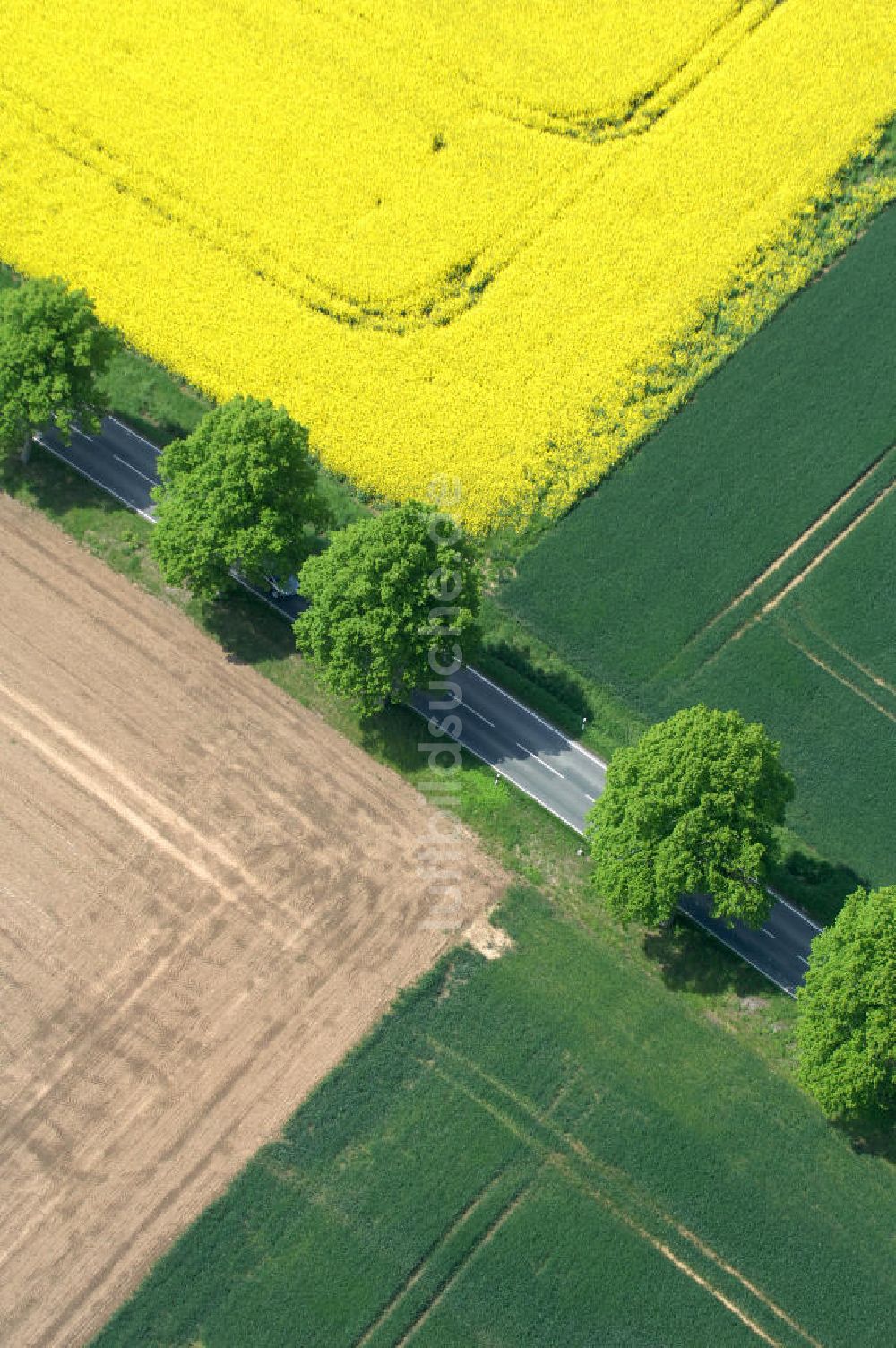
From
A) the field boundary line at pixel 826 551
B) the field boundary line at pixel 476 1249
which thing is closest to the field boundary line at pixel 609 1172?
the field boundary line at pixel 476 1249

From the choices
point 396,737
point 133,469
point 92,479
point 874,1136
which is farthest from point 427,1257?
point 92,479

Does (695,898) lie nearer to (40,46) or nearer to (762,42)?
(762,42)

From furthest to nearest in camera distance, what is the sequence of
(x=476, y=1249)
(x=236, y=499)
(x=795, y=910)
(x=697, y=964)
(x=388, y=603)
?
(x=236, y=499) → (x=795, y=910) → (x=388, y=603) → (x=697, y=964) → (x=476, y=1249)

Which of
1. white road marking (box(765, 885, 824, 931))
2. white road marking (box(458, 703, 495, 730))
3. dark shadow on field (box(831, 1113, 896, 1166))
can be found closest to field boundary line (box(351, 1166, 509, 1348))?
dark shadow on field (box(831, 1113, 896, 1166))

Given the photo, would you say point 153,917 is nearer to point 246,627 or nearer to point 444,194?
point 246,627

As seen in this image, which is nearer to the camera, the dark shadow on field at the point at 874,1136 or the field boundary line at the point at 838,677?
the dark shadow on field at the point at 874,1136

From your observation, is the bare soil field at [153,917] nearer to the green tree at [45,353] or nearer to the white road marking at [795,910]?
the green tree at [45,353]
